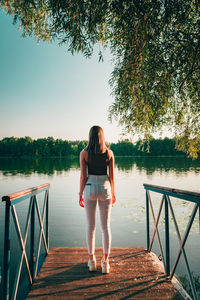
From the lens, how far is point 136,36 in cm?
306

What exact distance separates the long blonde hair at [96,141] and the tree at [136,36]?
52.9 inches

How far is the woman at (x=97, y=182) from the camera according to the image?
251 centimetres

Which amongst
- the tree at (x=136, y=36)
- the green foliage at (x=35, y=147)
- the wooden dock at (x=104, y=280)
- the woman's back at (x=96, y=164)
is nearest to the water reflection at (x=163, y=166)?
the tree at (x=136, y=36)

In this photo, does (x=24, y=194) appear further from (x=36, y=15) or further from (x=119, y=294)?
(x=36, y=15)

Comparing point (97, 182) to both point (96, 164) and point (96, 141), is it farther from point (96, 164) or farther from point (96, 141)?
point (96, 141)

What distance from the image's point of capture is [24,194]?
7.29ft

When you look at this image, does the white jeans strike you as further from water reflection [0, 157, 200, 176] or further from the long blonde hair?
water reflection [0, 157, 200, 176]

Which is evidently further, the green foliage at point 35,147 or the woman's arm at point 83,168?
the green foliage at point 35,147

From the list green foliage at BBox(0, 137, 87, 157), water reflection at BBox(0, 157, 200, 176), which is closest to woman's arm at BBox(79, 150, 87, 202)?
water reflection at BBox(0, 157, 200, 176)

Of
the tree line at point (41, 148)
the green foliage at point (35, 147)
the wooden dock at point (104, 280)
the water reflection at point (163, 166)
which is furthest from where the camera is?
the green foliage at point (35, 147)

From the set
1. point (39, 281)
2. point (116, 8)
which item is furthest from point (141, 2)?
point (39, 281)

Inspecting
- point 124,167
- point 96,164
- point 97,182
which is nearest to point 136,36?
point 96,164

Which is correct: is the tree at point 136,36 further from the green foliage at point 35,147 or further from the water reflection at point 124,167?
the green foliage at point 35,147

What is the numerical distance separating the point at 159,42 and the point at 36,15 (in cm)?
223
